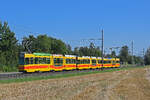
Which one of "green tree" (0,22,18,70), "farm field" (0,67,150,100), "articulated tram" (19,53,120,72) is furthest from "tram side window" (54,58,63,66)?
"farm field" (0,67,150,100)

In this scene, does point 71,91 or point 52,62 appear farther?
point 52,62

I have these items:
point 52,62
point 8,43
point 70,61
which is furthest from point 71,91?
point 8,43

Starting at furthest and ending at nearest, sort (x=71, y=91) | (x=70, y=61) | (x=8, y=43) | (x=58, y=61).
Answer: (x=8, y=43) < (x=70, y=61) < (x=58, y=61) < (x=71, y=91)

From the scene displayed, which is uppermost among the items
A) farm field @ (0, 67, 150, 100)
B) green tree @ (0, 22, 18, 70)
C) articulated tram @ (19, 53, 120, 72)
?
green tree @ (0, 22, 18, 70)

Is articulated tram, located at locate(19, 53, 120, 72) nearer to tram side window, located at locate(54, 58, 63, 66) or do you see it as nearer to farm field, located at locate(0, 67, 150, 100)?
tram side window, located at locate(54, 58, 63, 66)

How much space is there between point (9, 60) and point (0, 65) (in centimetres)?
420

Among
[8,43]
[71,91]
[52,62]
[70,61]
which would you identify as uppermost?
[8,43]

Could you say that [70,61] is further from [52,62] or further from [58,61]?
[52,62]

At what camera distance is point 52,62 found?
144 feet

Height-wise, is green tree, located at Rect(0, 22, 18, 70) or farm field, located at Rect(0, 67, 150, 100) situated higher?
green tree, located at Rect(0, 22, 18, 70)

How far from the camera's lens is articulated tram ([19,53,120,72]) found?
37344mm

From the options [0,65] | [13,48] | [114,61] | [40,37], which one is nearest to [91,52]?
[40,37]

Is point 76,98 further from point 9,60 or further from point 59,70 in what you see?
point 9,60

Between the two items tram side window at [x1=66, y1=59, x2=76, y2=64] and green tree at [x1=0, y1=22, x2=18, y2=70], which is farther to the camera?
green tree at [x1=0, y1=22, x2=18, y2=70]
